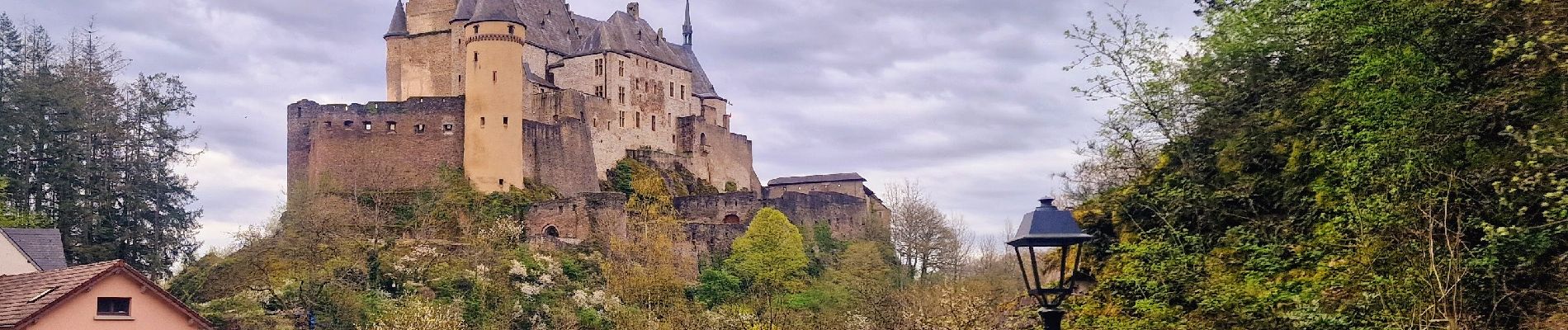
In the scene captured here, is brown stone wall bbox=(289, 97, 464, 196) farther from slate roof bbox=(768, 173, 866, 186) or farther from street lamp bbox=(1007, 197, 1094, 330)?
street lamp bbox=(1007, 197, 1094, 330)

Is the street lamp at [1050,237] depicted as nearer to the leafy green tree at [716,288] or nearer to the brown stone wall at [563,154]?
the leafy green tree at [716,288]

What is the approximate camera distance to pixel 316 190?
62344mm

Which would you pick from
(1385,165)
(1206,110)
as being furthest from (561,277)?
(1385,165)

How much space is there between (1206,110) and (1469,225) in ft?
23.8

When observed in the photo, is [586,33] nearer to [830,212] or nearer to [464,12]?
[464,12]

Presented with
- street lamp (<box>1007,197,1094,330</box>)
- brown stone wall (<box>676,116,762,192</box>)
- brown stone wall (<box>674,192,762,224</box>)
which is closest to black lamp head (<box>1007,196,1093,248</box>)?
street lamp (<box>1007,197,1094,330</box>)

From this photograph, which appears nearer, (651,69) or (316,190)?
(316,190)

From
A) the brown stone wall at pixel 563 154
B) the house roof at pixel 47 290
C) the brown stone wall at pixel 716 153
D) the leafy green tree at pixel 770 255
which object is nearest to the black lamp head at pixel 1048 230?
the house roof at pixel 47 290

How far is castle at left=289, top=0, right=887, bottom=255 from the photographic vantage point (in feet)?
208

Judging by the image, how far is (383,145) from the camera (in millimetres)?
64188

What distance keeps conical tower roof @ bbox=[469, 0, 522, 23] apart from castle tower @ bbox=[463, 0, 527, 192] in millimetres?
34

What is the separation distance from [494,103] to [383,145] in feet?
16.5

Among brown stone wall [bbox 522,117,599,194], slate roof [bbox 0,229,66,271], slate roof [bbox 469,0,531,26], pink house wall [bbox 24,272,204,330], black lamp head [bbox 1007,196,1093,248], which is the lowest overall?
pink house wall [bbox 24,272,204,330]

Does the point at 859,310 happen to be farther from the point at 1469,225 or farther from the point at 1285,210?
the point at 1469,225
